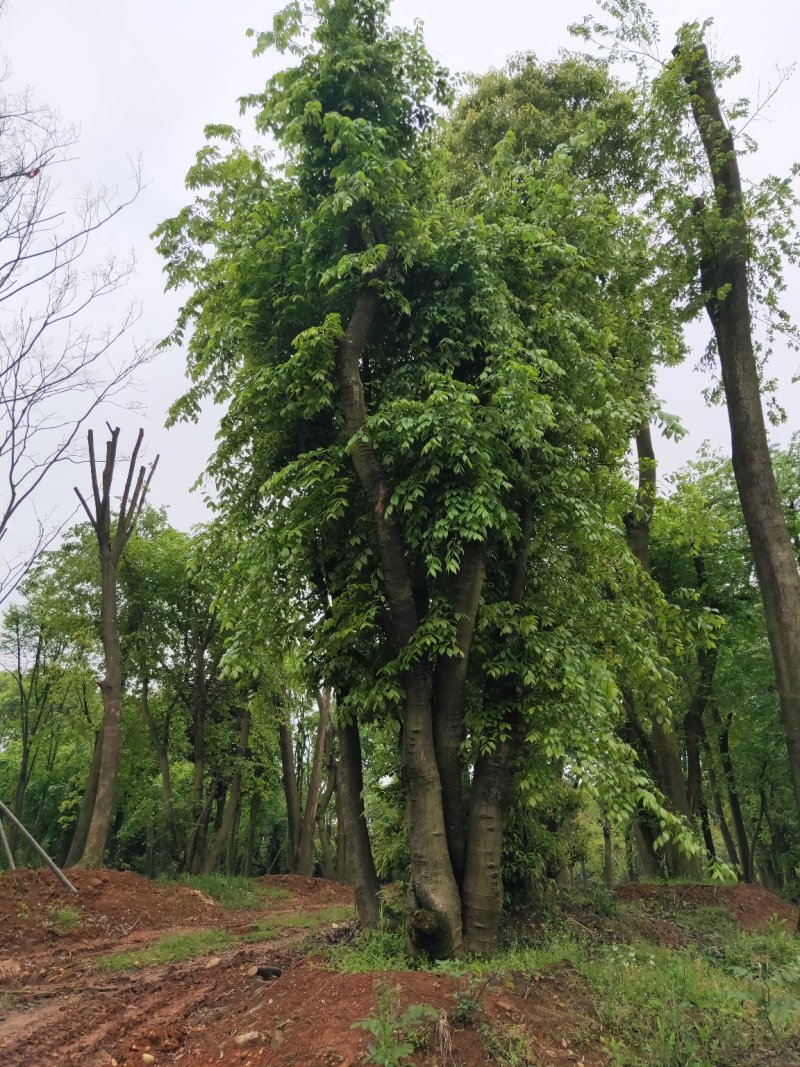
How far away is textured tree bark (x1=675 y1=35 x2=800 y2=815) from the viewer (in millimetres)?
7961

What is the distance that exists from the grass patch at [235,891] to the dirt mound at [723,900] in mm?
7723

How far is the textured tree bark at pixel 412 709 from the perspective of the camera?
19.3ft

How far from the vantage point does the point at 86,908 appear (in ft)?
34.8

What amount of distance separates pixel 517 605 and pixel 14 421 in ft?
16.4

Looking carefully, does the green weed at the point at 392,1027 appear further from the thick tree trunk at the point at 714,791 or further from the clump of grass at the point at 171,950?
the thick tree trunk at the point at 714,791

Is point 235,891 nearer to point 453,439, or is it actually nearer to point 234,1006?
point 234,1006

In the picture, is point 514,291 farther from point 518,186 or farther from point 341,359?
point 341,359

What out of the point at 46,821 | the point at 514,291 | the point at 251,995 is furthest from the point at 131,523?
the point at 46,821

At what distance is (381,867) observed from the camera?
8.24 metres

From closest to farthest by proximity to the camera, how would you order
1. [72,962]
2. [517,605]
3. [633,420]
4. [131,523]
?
1. [517,605]
2. [633,420]
3. [72,962]
4. [131,523]

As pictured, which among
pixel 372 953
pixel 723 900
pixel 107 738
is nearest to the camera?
pixel 372 953

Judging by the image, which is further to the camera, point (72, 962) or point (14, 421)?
point (72, 962)

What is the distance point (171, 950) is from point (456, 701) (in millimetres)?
5008

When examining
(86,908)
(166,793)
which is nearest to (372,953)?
(86,908)
